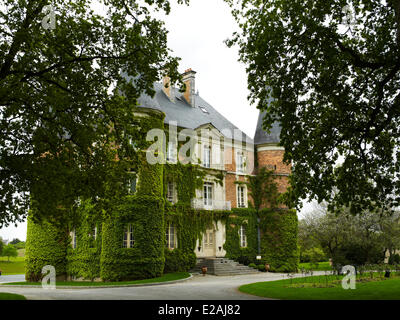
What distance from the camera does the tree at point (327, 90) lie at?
37.6ft

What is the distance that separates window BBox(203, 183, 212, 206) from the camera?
90.3ft

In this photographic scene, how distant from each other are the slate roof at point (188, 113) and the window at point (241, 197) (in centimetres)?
385

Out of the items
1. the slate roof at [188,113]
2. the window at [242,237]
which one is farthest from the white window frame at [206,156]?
the window at [242,237]

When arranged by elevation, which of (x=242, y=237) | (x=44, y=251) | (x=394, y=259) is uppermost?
(x=242, y=237)

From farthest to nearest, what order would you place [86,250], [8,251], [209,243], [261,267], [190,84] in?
1. [8,251]
2. [190,84]
3. [261,267]
4. [209,243]
5. [86,250]

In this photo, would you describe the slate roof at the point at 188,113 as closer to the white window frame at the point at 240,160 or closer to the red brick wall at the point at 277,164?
the white window frame at the point at 240,160

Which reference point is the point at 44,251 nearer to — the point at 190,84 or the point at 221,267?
the point at 221,267

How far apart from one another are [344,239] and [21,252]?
5987cm

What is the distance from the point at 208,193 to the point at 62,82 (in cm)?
1739

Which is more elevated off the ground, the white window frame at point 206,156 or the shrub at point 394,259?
the white window frame at point 206,156

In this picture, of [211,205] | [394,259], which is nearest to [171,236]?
[211,205]

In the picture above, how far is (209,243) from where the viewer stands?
2716 centimetres

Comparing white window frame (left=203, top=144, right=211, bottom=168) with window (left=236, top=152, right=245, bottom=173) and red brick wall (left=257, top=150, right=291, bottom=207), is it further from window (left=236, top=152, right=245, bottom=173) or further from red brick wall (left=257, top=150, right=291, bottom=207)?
red brick wall (left=257, top=150, right=291, bottom=207)
